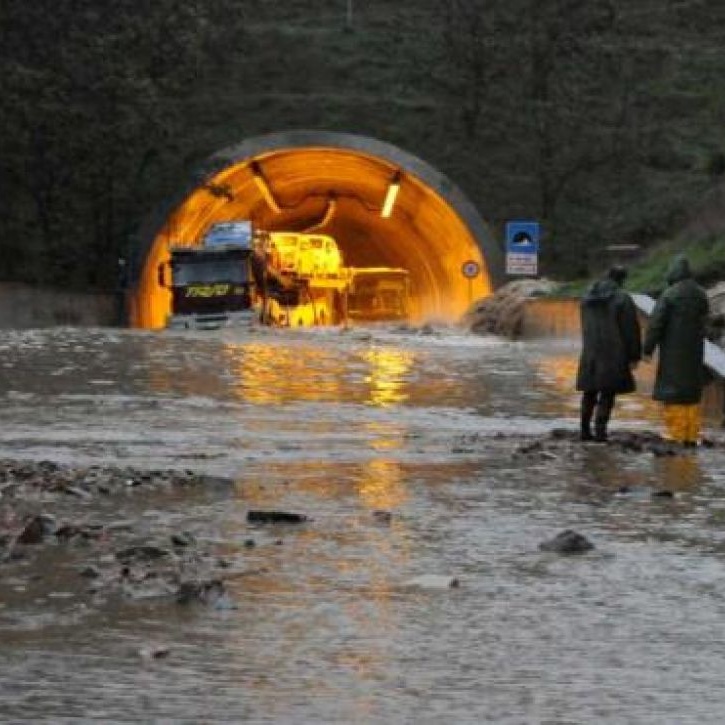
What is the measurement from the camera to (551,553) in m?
Answer: 9.49

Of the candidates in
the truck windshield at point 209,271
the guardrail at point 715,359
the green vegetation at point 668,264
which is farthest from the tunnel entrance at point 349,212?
the guardrail at point 715,359

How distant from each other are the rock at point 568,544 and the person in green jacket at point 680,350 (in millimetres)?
5640

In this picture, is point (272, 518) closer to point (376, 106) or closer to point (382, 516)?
point (382, 516)

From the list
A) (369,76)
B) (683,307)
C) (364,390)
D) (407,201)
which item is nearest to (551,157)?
(407,201)

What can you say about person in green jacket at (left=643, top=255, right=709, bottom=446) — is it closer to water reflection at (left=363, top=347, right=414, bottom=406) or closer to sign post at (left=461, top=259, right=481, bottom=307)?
water reflection at (left=363, top=347, right=414, bottom=406)

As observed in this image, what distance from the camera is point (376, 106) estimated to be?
59125 millimetres

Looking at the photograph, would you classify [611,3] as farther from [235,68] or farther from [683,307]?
[683,307]

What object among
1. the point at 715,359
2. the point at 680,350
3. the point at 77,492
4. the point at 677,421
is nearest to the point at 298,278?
the point at 715,359

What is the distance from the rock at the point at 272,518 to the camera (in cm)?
1032

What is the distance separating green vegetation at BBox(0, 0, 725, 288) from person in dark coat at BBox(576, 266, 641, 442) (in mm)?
31579

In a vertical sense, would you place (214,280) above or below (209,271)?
below

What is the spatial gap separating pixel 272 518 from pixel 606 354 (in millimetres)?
5743

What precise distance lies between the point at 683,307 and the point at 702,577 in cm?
686

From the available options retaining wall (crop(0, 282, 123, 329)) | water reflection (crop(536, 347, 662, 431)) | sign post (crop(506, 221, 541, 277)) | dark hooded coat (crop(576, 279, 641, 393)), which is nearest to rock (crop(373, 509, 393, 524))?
dark hooded coat (crop(576, 279, 641, 393))
